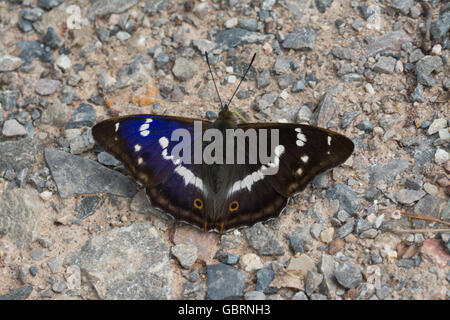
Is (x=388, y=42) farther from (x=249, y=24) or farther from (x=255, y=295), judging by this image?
(x=255, y=295)

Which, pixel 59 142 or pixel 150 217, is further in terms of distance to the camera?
pixel 59 142

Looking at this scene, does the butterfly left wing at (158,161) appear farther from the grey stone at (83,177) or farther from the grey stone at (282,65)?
the grey stone at (282,65)

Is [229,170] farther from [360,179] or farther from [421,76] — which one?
[421,76]

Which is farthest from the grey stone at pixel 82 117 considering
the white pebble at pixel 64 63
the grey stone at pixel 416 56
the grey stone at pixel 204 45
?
the grey stone at pixel 416 56

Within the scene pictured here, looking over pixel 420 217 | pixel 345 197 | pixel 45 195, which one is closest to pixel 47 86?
pixel 45 195
